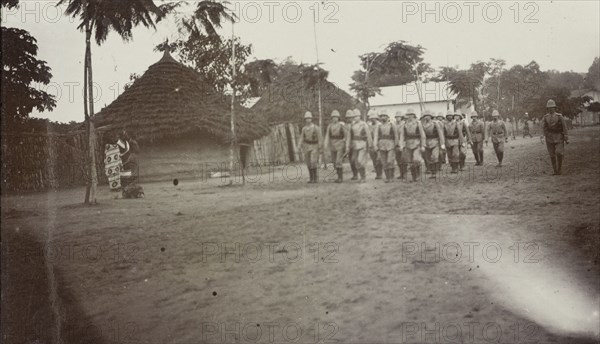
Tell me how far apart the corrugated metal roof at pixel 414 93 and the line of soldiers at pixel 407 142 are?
1.45 ft

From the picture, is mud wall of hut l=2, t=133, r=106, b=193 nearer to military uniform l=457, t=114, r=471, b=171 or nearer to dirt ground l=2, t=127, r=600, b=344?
dirt ground l=2, t=127, r=600, b=344

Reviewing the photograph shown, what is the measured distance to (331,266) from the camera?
3.57 metres

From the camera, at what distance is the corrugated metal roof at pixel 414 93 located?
372cm

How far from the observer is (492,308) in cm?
297

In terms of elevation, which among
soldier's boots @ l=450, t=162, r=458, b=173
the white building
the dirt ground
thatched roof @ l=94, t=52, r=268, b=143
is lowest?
the dirt ground

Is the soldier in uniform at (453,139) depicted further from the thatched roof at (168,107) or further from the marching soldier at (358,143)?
the thatched roof at (168,107)

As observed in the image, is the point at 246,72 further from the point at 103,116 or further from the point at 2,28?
the point at 2,28

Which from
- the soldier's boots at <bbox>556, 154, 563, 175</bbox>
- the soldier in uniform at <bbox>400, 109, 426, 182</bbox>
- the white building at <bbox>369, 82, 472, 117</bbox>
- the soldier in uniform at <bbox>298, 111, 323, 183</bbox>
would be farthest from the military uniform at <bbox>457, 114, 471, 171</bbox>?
the soldier in uniform at <bbox>298, 111, 323, 183</bbox>

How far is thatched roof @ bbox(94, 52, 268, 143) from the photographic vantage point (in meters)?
5.30

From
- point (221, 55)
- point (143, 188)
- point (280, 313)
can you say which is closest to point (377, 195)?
point (280, 313)

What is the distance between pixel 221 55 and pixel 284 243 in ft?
13.0

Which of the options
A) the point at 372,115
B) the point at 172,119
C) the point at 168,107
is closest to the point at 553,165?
the point at 372,115

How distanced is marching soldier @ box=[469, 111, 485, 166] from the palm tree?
10.1 ft

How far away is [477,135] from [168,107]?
473 cm
